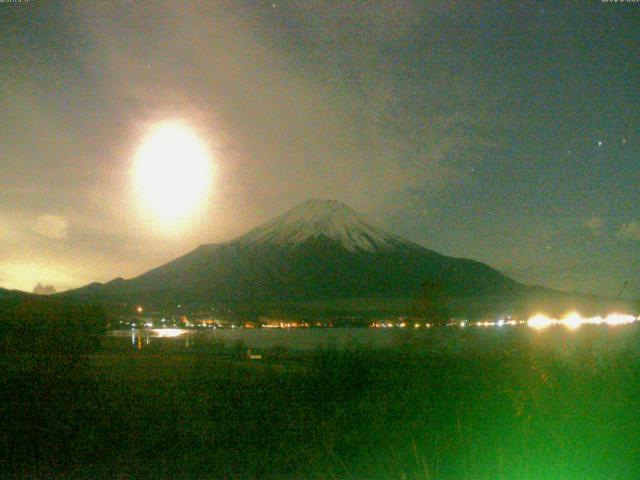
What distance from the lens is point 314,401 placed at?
44.8 ft

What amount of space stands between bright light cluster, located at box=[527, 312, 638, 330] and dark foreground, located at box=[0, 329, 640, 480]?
2401 centimetres

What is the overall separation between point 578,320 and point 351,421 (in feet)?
119

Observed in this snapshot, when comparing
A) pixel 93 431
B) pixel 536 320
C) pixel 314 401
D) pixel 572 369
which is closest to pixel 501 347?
pixel 572 369

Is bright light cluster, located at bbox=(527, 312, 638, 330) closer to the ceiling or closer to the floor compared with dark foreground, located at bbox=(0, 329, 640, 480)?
closer to the ceiling

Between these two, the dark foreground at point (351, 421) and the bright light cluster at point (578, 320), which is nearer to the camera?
the dark foreground at point (351, 421)

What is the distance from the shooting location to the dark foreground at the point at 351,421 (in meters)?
9.28

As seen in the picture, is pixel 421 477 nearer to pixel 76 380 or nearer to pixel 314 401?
pixel 314 401

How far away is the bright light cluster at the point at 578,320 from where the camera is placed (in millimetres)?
40156

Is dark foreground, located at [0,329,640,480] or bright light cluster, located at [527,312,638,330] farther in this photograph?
bright light cluster, located at [527,312,638,330]

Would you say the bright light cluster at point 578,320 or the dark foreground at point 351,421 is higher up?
the bright light cluster at point 578,320

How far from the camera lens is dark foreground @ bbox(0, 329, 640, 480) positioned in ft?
30.5

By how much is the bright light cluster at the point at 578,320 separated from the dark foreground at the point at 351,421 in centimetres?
2401

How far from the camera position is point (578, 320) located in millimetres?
44719

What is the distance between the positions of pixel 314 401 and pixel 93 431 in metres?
4.04
